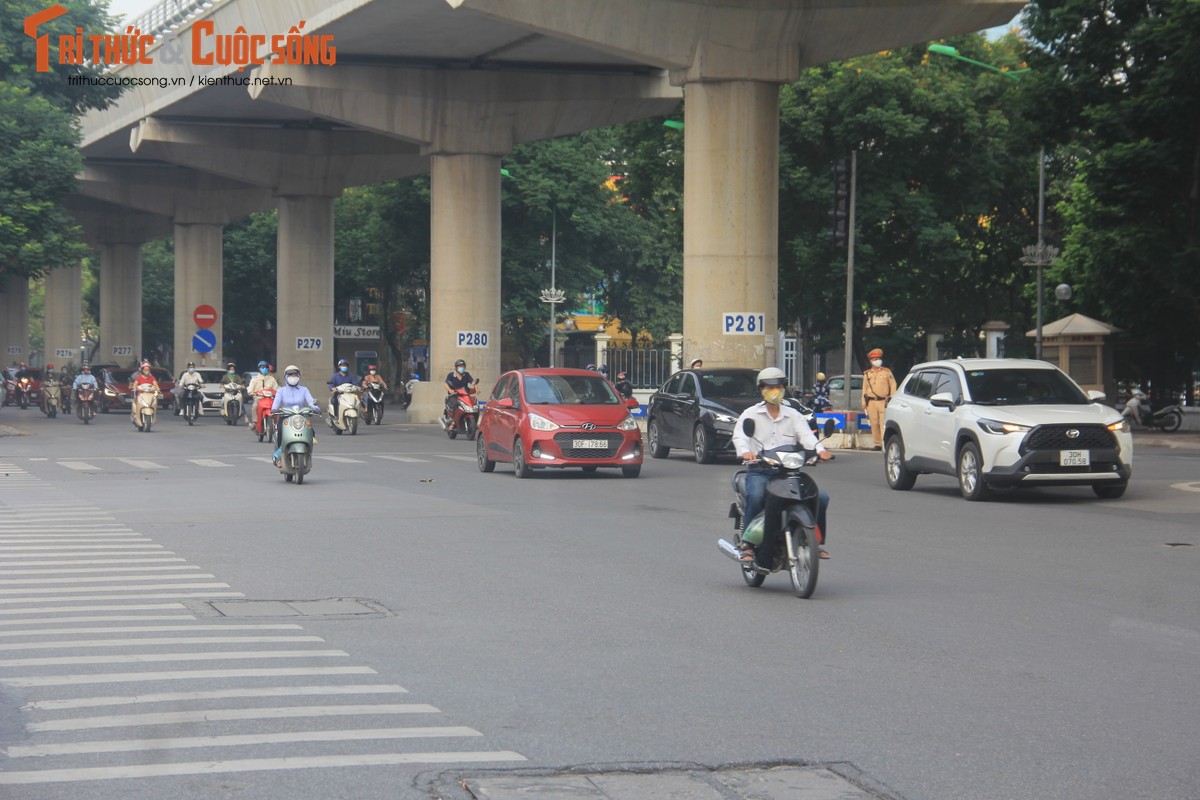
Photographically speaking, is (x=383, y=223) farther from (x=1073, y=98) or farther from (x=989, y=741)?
(x=989, y=741)

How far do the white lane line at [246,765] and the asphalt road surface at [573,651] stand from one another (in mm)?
17


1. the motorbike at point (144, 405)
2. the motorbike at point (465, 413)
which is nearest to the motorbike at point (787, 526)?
the motorbike at point (465, 413)

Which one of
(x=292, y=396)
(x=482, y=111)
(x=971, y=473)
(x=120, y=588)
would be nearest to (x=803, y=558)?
(x=120, y=588)

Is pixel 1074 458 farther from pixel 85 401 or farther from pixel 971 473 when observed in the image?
pixel 85 401

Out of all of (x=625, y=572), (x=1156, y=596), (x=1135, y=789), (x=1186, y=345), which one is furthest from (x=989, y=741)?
(x=1186, y=345)

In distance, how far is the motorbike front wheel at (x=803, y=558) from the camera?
1150cm

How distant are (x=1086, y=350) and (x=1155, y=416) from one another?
2597 mm

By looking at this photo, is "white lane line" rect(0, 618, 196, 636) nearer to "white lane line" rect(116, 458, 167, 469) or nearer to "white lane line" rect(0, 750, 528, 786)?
"white lane line" rect(0, 750, 528, 786)

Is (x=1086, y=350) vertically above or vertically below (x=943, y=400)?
above

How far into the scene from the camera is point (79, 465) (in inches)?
1108

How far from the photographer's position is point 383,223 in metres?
72.4

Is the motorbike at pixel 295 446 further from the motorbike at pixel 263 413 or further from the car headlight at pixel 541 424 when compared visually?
the motorbike at pixel 263 413

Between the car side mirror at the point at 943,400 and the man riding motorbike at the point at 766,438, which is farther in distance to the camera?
the car side mirror at the point at 943,400

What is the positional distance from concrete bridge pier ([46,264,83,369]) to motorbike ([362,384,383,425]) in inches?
1840
